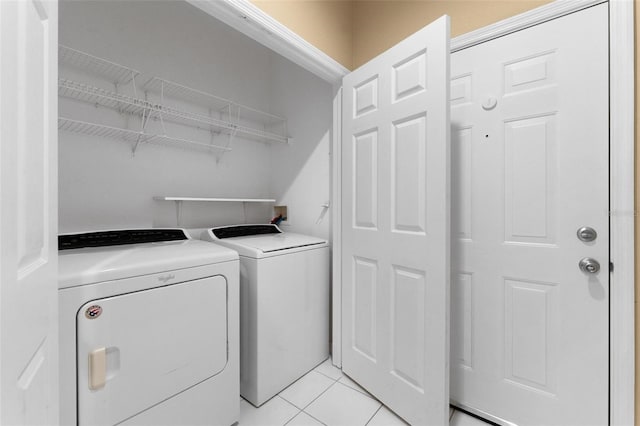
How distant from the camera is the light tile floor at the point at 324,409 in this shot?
4.78 feet

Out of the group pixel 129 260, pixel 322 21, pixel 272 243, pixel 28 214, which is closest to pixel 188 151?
pixel 272 243

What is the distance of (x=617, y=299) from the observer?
1144 millimetres

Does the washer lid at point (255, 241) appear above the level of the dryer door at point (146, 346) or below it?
above

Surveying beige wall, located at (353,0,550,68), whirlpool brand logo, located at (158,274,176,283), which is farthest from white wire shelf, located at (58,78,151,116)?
beige wall, located at (353,0,550,68)

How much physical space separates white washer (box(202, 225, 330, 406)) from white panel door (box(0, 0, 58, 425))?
0.89 m

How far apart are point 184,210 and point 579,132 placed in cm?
229

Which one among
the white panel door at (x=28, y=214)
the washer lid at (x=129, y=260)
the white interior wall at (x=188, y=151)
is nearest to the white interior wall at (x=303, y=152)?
the white interior wall at (x=188, y=151)

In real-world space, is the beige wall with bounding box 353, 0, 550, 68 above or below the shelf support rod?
above

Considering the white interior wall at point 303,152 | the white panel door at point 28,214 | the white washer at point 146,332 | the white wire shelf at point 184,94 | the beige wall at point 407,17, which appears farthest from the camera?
the white interior wall at point 303,152

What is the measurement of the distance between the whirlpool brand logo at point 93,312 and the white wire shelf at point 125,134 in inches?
37.3

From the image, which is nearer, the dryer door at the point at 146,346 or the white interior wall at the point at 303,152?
the dryer door at the point at 146,346

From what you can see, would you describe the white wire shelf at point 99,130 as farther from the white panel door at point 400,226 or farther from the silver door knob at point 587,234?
the silver door knob at point 587,234

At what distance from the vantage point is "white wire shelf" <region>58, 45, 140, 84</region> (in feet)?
4.75

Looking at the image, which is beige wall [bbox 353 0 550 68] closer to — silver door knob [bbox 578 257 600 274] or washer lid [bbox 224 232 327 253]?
silver door knob [bbox 578 257 600 274]
